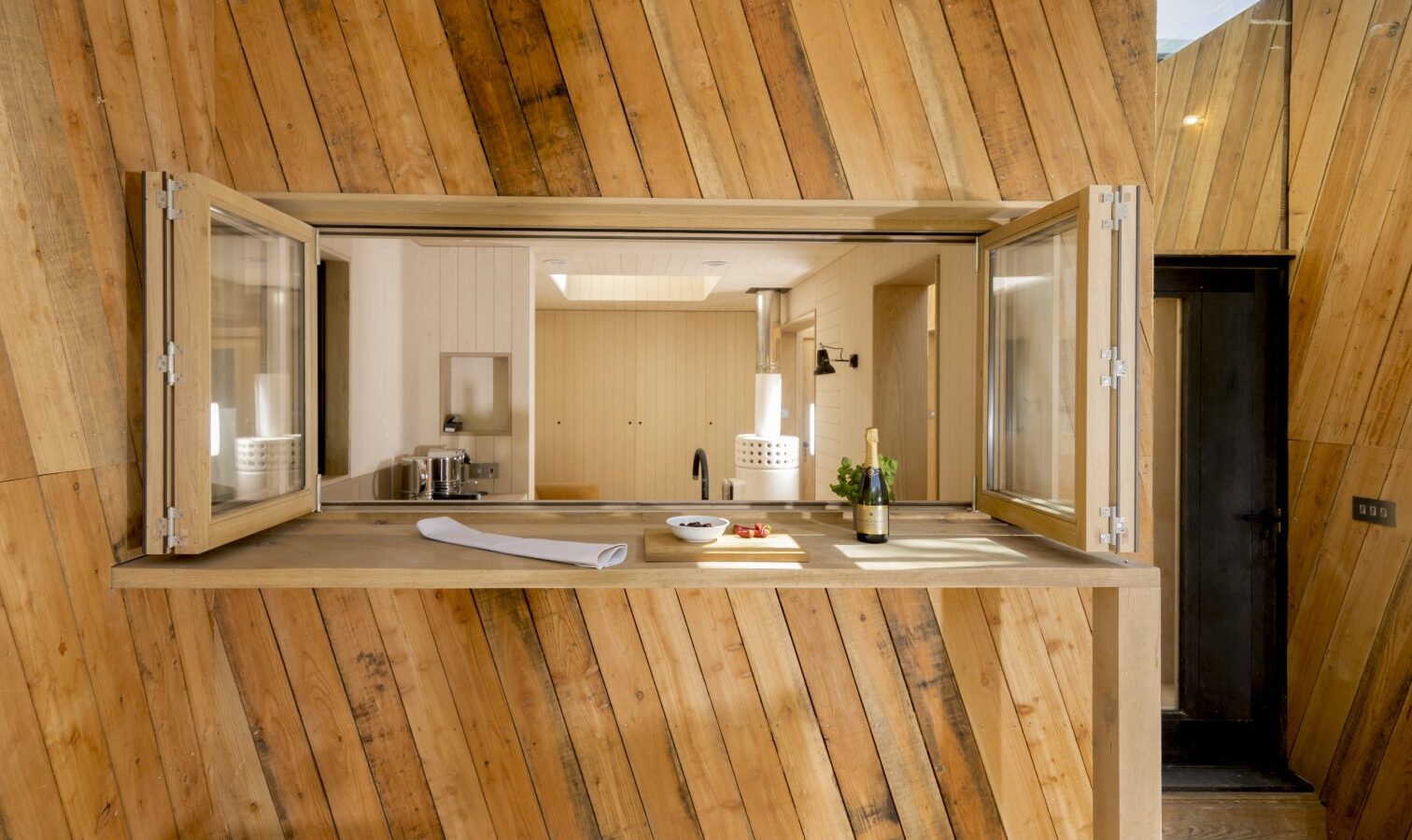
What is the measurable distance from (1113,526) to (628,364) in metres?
1.08

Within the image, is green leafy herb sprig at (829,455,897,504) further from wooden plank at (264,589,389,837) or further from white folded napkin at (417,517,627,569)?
wooden plank at (264,589,389,837)

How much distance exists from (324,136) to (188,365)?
688 mm

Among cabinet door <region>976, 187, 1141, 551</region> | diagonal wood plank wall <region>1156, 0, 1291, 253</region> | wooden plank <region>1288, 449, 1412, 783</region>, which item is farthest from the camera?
diagonal wood plank wall <region>1156, 0, 1291, 253</region>

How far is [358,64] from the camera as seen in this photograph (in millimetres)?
1744

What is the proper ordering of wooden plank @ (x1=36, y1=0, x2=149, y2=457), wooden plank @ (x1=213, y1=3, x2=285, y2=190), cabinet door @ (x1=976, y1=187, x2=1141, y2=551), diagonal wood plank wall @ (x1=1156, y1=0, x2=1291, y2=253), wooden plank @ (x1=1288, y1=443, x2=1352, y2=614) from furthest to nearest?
1. diagonal wood plank wall @ (x1=1156, y1=0, x2=1291, y2=253)
2. wooden plank @ (x1=1288, y1=443, x2=1352, y2=614)
3. wooden plank @ (x1=213, y1=3, x2=285, y2=190)
4. cabinet door @ (x1=976, y1=187, x2=1141, y2=551)
5. wooden plank @ (x1=36, y1=0, x2=149, y2=457)

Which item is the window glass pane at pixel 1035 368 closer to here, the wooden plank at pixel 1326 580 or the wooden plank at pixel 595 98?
the wooden plank at pixel 595 98

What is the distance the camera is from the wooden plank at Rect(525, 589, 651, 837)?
179 centimetres

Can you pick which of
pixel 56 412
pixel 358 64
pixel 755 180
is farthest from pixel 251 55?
pixel 755 180

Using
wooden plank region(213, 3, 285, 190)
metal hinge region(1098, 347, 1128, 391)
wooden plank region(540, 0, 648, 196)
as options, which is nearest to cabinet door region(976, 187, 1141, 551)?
metal hinge region(1098, 347, 1128, 391)

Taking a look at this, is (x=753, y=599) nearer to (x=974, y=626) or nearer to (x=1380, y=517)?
(x=974, y=626)

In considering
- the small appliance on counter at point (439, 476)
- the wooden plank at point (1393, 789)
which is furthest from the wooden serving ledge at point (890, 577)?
the wooden plank at point (1393, 789)

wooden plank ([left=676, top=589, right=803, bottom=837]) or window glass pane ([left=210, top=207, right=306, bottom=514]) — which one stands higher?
window glass pane ([left=210, top=207, right=306, bottom=514])

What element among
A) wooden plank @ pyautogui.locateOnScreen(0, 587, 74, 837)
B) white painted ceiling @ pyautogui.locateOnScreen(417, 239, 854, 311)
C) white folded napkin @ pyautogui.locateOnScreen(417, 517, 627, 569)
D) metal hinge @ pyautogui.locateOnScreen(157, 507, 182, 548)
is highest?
white painted ceiling @ pyautogui.locateOnScreen(417, 239, 854, 311)

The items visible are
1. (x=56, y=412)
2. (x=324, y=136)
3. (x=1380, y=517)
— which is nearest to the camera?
(x=56, y=412)
